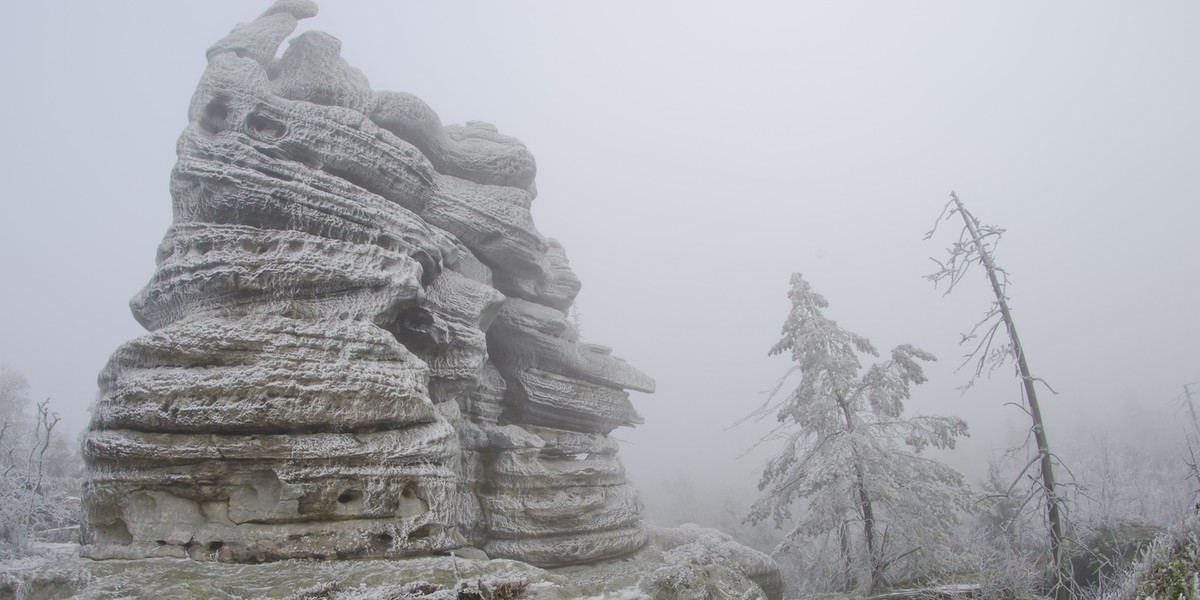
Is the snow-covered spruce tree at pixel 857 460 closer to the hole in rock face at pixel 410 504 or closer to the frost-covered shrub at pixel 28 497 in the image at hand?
the hole in rock face at pixel 410 504

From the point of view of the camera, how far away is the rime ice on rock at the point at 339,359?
879 cm

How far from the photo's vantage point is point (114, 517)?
8664mm

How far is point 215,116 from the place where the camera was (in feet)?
41.7

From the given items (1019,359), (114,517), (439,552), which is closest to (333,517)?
(439,552)

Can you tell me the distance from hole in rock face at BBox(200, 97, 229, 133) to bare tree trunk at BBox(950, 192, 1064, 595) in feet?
55.0

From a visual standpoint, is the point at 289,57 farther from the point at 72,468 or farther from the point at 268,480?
the point at 72,468

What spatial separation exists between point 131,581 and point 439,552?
4.10 m

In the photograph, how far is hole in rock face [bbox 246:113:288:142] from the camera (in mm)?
12391

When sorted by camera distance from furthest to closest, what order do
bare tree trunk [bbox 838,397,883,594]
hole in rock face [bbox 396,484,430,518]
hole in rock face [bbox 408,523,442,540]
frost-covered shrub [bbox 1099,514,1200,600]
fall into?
1. bare tree trunk [bbox 838,397,883,594]
2. hole in rock face [bbox 396,484,430,518]
3. hole in rock face [bbox 408,523,442,540]
4. frost-covered shrub [bbox 1099,514,1200,600]

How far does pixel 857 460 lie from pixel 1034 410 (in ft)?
13.7

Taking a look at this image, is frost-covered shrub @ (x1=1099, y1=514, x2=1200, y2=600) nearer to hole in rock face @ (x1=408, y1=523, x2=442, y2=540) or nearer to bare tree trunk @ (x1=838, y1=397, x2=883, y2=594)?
bare tree trunk @ (x1=838, y1=397, x2=883, y2=594)

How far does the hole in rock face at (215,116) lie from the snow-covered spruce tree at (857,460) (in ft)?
50.9

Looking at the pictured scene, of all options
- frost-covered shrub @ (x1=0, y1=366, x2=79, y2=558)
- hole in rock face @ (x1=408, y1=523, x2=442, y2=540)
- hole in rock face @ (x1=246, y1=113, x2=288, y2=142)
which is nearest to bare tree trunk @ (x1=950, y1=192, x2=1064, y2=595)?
hole in rock face @ (x1=408, y1=523, x2=442, y2=540)

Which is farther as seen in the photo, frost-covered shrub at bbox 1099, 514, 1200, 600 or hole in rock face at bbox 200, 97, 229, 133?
hole in rock face at bbox 200, 97, 229, 133
